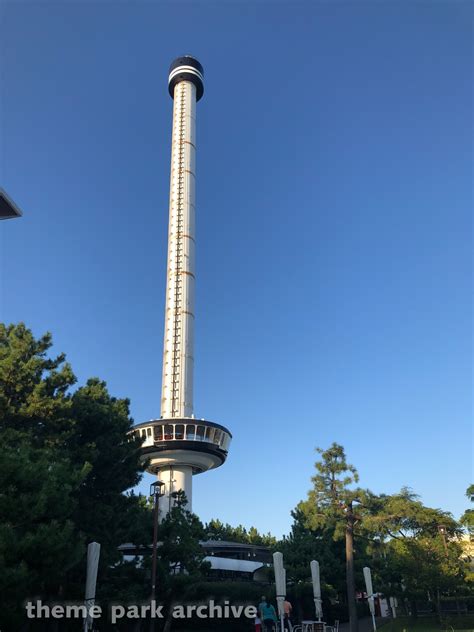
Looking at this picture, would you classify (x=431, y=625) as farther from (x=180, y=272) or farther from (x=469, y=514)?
(x=180, y=272)

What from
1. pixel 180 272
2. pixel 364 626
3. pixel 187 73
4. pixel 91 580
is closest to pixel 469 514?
pixel 364 626

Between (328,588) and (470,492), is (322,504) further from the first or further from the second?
(470,492)

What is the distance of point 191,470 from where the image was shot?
56.0 meters

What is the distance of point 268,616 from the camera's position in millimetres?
21750

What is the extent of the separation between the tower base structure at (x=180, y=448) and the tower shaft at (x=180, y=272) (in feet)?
7.46

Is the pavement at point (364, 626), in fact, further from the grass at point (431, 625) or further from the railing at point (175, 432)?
the railing at point (175, 432)

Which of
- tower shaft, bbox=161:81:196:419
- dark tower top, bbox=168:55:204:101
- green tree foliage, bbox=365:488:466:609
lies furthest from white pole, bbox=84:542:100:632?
dark tower top, bbox=168:55:204:101

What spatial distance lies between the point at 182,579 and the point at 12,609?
12393 mm

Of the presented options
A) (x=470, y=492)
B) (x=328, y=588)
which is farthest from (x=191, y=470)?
(x=470, y=492)

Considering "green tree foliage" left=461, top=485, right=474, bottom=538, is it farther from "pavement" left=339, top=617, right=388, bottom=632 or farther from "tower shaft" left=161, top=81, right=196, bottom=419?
"tower shaft" left=161, top=81, right=196, bottom=419

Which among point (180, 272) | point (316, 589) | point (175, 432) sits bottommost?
point (316, 589)

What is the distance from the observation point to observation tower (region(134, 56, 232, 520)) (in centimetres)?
5319

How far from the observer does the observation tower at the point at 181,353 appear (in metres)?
53.2

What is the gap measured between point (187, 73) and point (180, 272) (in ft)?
103
